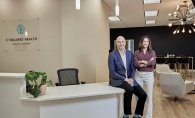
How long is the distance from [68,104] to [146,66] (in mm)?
1508

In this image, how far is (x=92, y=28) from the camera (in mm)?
4320

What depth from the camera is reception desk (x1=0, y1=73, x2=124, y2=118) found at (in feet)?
8.21

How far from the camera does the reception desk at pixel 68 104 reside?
8.21 ft

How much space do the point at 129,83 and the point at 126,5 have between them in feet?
11.4

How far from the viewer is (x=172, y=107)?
4.22 metres

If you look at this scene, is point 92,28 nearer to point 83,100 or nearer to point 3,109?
point 83,100

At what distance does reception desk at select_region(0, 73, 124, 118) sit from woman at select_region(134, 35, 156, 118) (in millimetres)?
624

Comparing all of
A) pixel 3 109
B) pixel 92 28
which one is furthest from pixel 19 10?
pixel 3 109

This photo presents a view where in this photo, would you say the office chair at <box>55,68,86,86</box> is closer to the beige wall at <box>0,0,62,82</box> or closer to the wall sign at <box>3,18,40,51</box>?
the beige wall at <box>0,0,62,82</box>

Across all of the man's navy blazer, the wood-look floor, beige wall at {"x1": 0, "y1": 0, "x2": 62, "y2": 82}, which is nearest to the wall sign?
beige wall at {"x1": 0, "y1": 0, "x2": 62, "y2": 82}

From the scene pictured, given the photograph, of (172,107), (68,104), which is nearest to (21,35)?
(68,104)

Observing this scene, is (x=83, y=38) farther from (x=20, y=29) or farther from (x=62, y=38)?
(x=20, y=29)

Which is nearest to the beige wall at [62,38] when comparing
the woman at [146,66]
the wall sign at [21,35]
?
the wall sign at [21,35]

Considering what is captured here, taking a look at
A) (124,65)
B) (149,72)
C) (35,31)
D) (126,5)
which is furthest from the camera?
(126,5)
